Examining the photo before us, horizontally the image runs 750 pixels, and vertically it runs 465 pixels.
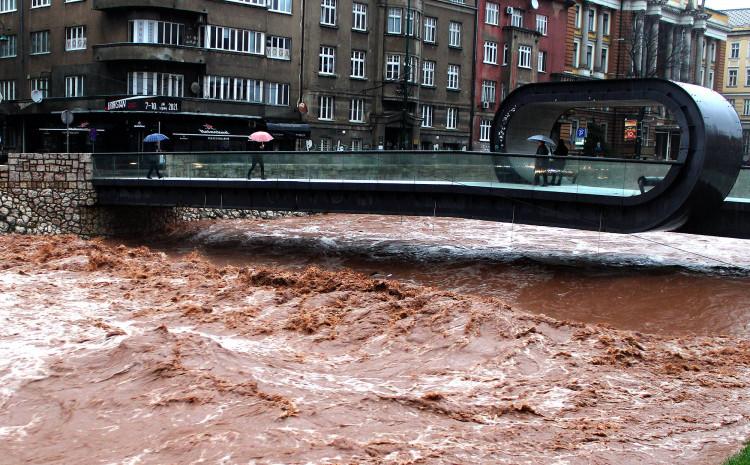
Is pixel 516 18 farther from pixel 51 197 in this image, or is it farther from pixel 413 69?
pixel 51 197

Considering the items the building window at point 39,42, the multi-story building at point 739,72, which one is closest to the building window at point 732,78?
the multi-story building at point 739,72

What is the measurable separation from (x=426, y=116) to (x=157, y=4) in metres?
20.2

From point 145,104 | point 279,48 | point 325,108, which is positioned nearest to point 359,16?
point 325,108

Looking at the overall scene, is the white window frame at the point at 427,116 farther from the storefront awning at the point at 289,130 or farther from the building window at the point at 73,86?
the building window at the point at 73,86

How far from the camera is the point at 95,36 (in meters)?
47.4

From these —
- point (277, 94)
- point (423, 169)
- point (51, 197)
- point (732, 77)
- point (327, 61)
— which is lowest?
point (51, 197)

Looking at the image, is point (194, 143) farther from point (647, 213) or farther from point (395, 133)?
point (647, 213)

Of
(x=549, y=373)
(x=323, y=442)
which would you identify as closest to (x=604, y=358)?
(x=549, y=373)

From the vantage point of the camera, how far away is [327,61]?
175 ft

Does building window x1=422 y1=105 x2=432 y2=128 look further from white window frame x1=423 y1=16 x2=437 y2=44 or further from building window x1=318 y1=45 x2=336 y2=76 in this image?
building window x1=318 y1=45 x2=336 y2=76

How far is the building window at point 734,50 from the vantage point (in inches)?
4065

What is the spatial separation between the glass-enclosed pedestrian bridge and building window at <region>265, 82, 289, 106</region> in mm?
18783

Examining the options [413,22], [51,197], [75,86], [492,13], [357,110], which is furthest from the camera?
[492,13]

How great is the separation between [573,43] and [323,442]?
6766cm
